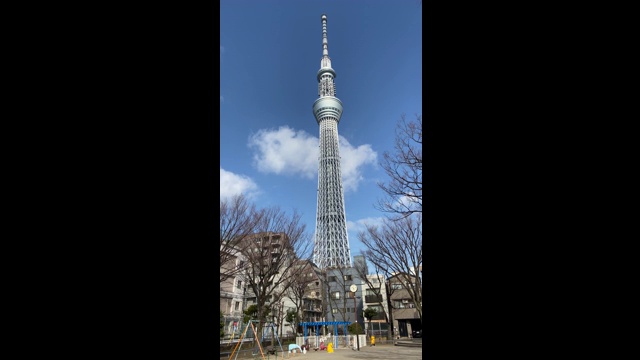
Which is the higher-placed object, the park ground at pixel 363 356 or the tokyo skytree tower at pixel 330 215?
the tokyo skytree tower at pixel 330 215

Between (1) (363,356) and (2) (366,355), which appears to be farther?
(2) (366,355)

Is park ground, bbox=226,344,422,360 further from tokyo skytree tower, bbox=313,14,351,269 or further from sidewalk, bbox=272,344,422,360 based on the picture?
tokyo skytree tower, bbox=313,14,351,269

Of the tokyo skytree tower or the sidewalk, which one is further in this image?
the tokyo skytree tower

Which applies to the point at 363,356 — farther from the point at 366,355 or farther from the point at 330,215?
the point at 330,215

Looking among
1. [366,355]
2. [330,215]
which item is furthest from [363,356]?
[330,215]

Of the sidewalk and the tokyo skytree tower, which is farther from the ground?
the tokyo skytree tower

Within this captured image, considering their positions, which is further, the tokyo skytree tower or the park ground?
the tokyo skytree tower

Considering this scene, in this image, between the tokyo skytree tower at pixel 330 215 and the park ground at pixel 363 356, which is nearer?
the park ground at pixel 363 356

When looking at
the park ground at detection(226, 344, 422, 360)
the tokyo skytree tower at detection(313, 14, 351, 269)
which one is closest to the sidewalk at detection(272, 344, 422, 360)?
the park ground at detection(226, 344, 422, 360)

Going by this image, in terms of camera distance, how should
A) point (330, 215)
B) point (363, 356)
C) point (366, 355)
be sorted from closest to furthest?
1. point (363, 356)
2. point (366, 355)
3. point (330, 215)

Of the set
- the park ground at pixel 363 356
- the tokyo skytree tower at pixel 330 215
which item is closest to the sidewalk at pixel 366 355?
the park ground at pixel 363 356

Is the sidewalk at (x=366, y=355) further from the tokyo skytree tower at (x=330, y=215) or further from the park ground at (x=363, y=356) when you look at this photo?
the tokyo skytree tower at (x=330, y=215)
